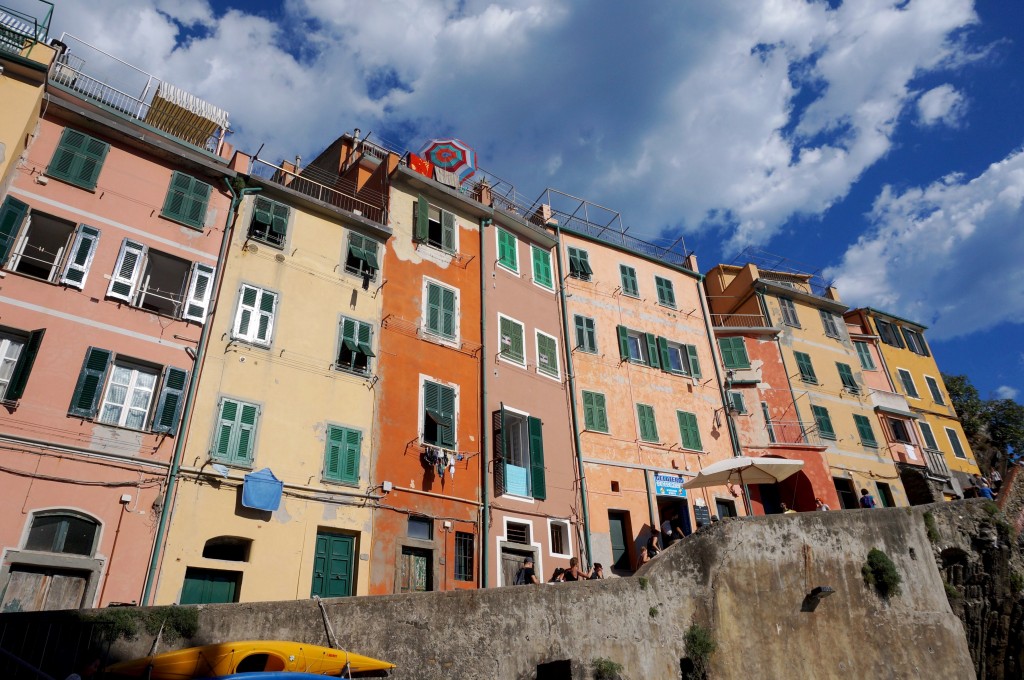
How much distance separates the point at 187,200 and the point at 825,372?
26.1 metres

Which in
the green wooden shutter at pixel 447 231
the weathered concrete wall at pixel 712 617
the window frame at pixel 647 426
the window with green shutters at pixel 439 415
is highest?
the green wooden shutter at pixel 447 231

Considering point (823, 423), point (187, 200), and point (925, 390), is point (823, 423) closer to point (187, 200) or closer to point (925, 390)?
point (925, 390)

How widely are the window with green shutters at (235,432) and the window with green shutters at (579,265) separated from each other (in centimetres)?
1330

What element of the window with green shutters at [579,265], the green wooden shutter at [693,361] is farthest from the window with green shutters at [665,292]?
the window with green shutters at [579,265]

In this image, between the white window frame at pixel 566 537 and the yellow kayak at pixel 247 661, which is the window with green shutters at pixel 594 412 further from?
the yellow kayak at pixel 247 661

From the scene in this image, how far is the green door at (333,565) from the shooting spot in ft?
50.2

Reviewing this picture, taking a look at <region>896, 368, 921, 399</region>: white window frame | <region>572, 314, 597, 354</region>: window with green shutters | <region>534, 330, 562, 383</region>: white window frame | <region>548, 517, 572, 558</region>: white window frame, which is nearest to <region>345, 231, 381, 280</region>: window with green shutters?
<region>534, 330, 562, 383</region>: white window frame

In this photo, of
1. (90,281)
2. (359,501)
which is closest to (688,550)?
(359,501)

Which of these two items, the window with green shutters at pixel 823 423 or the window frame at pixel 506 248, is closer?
the window frame at pixel 506 248

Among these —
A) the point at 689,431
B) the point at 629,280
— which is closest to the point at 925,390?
the point at 689,431

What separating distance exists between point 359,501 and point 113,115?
11.2 metres

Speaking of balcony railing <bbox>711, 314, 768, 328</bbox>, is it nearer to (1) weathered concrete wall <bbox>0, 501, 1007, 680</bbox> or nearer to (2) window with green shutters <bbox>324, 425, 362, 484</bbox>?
(1) weathered concrete wall <bbox>0, 501, 1007, 680</bbox>

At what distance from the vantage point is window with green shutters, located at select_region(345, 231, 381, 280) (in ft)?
63.7

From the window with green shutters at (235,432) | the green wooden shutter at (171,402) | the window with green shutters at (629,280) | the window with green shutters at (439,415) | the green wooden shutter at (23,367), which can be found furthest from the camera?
the window with green shutters at (629,280)
